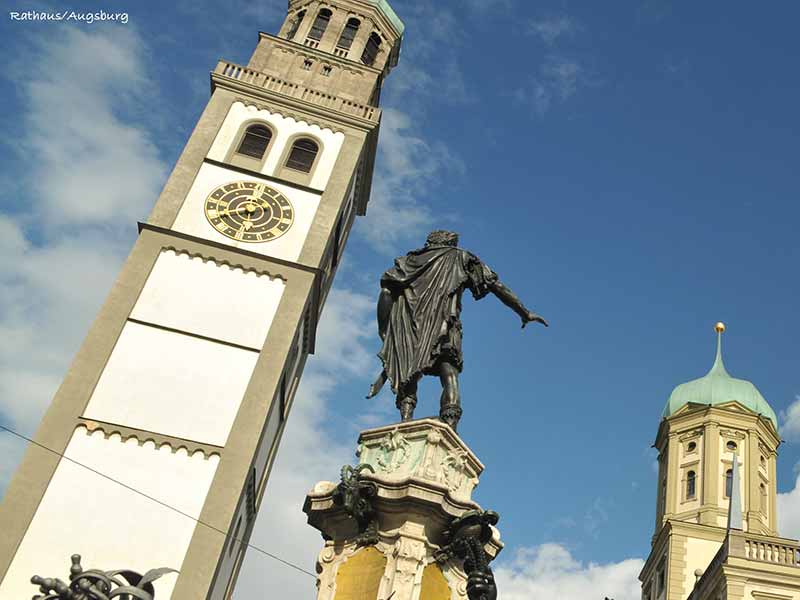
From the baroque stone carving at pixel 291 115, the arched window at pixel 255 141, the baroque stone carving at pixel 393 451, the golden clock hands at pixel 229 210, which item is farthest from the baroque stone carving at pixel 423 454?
the baroque stone carving at pixel 291 115

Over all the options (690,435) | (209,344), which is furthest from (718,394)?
(209,344)

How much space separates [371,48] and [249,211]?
995cm

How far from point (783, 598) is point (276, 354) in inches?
523

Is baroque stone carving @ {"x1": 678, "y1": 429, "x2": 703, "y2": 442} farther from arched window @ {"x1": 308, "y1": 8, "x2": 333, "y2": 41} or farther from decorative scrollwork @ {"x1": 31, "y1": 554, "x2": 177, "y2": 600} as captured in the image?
decorative scrollwork @ {"x1": 31, "y1": 554, "x2": 177, "y2": 600}

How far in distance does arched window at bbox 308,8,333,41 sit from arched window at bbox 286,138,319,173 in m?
5.54

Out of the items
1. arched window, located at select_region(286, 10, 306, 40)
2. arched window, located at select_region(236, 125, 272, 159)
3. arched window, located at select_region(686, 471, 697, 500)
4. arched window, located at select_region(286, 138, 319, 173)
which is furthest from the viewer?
arched window, located at select_region(686, 471, 697, 500)

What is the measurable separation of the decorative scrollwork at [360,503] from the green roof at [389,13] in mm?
27246

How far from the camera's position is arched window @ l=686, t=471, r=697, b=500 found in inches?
1345

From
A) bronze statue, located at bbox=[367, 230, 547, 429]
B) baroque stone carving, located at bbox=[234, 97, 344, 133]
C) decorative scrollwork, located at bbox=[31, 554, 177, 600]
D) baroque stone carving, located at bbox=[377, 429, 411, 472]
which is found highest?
baroque stone carving, located at bbox=[234, 97, 344, 133]

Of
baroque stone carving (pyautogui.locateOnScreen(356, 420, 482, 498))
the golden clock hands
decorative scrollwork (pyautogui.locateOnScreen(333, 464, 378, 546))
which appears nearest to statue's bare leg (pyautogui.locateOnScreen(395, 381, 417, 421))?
baroque stone carving (pyautogui.locateOnScreen(356, 420, 482, 498))

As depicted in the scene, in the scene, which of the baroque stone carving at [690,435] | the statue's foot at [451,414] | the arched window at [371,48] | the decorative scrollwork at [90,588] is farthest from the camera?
the baroque stone carving at [690,435]

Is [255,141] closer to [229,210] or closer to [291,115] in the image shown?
[291,115]

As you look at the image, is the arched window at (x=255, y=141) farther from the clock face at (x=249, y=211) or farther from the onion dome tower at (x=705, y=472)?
the onion dome tower at (x=705, y=472)

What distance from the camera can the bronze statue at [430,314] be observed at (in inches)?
290
